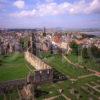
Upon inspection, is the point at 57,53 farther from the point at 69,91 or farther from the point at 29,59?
the point at 69,91

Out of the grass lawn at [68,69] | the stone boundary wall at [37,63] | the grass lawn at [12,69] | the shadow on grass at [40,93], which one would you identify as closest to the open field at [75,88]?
the grass lawn at [68,69]

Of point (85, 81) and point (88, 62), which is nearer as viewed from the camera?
point (85, 81)

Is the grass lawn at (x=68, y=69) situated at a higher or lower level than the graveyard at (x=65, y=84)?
higher

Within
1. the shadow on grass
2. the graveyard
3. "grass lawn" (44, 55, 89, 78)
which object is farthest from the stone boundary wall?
the shadow on grass

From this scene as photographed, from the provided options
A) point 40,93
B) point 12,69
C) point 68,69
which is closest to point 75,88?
point 40,93

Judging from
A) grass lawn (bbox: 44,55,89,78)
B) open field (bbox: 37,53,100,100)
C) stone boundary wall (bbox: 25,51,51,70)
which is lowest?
open field (bbox: 37,53,100,100)

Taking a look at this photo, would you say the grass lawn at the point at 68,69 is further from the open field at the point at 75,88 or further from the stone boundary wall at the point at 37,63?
the stone boundary wall at the point at 37,63

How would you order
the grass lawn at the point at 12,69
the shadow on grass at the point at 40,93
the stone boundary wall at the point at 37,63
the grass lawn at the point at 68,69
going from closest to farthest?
1. the shadow on grass at the point at 40,93
2. the grass lawn at the point at 12,69
3. the grass lawn at the point at 68,69
4. the stone boundary wall at the point at 37,63

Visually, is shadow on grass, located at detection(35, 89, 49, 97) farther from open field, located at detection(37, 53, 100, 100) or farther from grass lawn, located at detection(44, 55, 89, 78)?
grass lawn, located at detection(44, 55, 89, 78)

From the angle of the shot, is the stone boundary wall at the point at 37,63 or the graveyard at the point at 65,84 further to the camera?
the stone boundary wall at the point at 37,63

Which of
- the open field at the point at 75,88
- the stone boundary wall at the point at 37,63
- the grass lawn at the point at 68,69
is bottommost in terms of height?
the open field at the point at 75,88

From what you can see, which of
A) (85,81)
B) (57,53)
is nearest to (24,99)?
→ (85,81)
